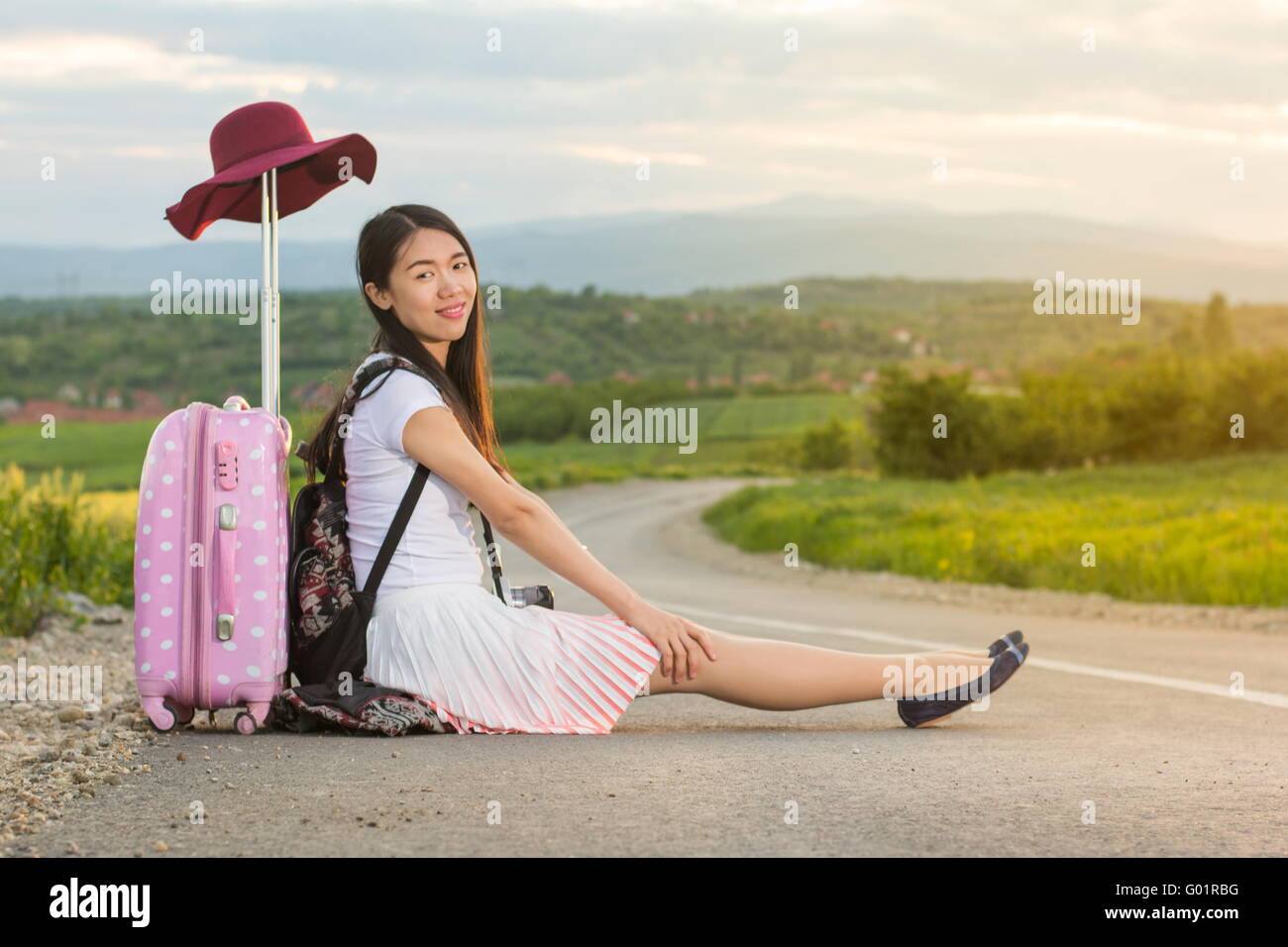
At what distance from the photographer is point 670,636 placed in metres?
4.96

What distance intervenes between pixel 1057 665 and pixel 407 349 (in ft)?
18.4

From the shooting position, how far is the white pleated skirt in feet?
16.2

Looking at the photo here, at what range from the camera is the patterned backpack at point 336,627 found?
494 centimetres

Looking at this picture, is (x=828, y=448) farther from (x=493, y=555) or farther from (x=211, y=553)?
(x=211, y=553)

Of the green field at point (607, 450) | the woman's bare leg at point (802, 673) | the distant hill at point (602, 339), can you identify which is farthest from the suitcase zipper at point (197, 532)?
the distant hill at point (602, 339)

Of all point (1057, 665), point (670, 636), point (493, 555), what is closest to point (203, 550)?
point (493, 555)

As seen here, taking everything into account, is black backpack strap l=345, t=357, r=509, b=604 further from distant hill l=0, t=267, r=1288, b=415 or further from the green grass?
distant hill l=0, t=267, r=1288, b=415

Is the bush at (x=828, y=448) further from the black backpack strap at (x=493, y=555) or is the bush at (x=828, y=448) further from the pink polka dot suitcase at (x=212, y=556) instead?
the pink polka dot suitcase at (x=212, y=556)

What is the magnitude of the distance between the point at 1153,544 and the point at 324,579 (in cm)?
1428

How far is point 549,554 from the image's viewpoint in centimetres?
488

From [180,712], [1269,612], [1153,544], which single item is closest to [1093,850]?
[180,712]

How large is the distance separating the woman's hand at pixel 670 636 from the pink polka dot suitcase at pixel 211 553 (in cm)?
120

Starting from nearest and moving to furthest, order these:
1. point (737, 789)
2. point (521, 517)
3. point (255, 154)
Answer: point (737, 789) → point (521, 517) → point (255, 154)
